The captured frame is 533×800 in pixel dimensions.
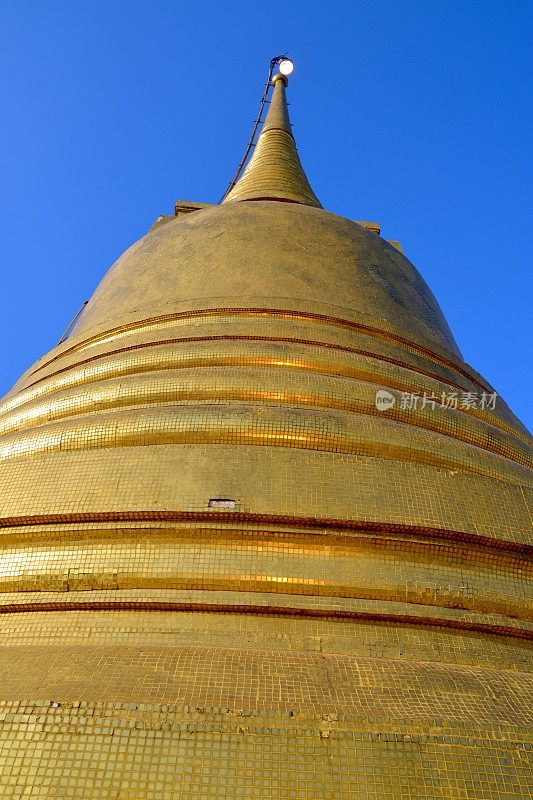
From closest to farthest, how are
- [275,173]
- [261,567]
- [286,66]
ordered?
[261,567]
[275,173]
[286,66]

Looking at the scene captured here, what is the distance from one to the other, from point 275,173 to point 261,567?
8.67 meters

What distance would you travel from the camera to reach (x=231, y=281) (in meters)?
6.53

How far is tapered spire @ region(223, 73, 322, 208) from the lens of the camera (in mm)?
10000

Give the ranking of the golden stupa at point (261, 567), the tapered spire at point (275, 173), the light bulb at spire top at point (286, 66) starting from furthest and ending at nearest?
1. the light bulb at spire top at point (286, 66)
2. the tapered spire at point (275, 173)
3. the golden stupa at point (261, 567)

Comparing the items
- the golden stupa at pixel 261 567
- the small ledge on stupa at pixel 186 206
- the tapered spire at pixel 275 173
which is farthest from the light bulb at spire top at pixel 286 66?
the golden stupa at pixel 261 567

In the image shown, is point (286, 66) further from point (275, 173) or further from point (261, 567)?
point (261, 567)

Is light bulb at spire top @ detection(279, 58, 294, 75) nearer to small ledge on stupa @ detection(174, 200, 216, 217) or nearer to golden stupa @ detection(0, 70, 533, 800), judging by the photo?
small ledge on stupa @ detection(174, 200, 216, 217)

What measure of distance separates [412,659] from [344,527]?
78 cm

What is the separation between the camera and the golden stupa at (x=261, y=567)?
2367mm

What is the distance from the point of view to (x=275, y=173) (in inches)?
422

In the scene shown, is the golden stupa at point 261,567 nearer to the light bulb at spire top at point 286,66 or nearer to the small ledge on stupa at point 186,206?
the small ledge on stupa at point 186,206

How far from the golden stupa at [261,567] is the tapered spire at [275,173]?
4.29 m

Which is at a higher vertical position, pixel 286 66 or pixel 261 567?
pixel 286 66

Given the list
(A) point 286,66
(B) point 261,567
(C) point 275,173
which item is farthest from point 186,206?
(A) point 286,66
